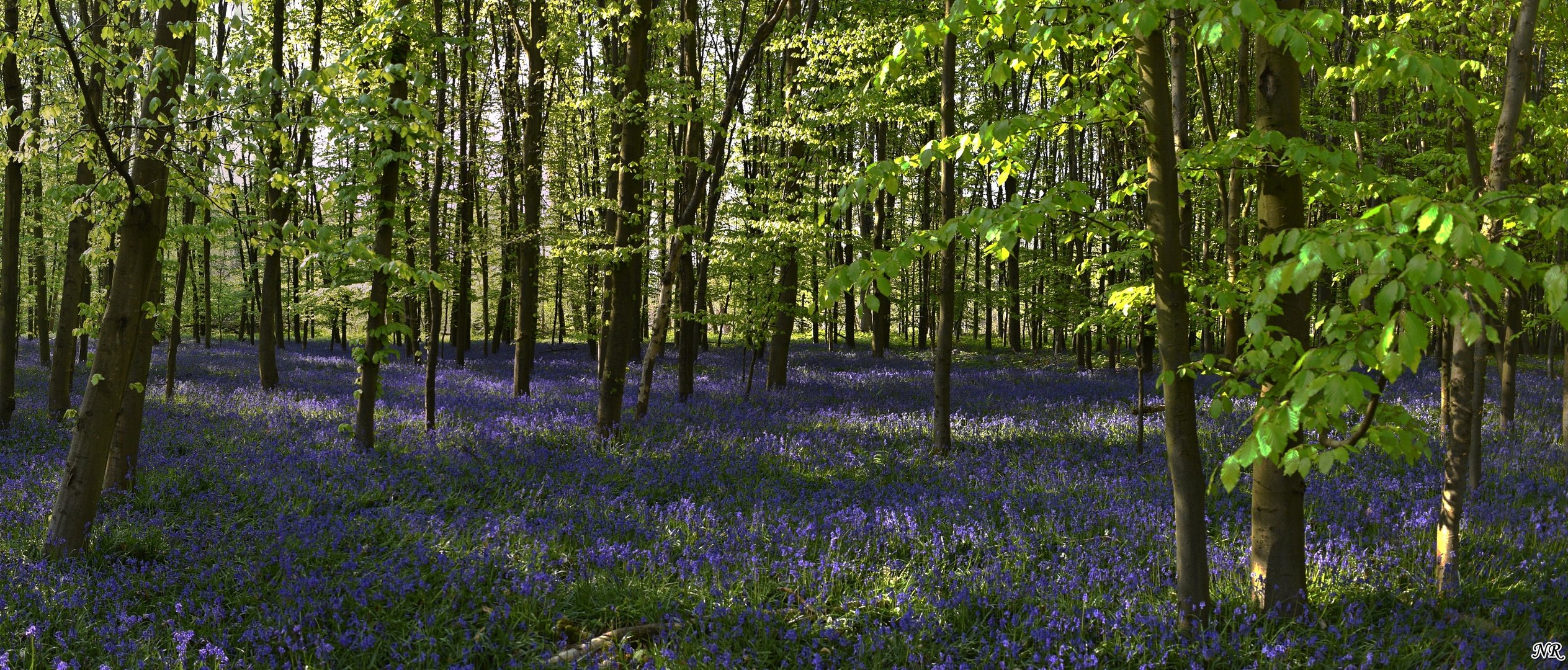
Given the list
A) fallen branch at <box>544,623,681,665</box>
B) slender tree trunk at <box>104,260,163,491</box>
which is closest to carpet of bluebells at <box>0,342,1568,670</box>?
fallen branch at <box>544,623,681,665</box>

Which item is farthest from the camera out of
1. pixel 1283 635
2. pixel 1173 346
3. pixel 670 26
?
pixel 670 26

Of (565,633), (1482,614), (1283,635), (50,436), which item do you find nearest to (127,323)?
(565,633)

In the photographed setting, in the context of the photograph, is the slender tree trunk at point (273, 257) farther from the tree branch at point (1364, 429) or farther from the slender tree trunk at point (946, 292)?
the tree branch at point (1364, 429)

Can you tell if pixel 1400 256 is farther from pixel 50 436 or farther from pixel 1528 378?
pixel 1528 378

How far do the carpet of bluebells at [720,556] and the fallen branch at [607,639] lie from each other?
5 centimetres

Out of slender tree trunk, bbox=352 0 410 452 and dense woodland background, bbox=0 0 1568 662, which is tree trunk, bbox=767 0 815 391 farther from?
slender tree trunk, bbox=352 0 410 452

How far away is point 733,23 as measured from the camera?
2350 centimetres

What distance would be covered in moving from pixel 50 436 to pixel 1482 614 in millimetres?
13401

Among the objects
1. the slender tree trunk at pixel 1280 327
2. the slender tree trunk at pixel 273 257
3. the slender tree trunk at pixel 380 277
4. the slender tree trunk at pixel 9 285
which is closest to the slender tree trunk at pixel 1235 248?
the slender tree trunk at pixel 1280 327

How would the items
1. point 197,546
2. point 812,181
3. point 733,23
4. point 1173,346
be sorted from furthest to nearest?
1. point 733,23
2. point 812,181
3. point 197,546
4. point 1173,346

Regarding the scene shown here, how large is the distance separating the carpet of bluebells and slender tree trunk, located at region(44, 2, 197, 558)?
0.29m

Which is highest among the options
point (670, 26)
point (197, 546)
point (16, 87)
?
point (670, 26)

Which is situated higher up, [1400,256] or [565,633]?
[1400,256]

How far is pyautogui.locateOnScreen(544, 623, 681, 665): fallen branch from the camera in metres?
3.98
